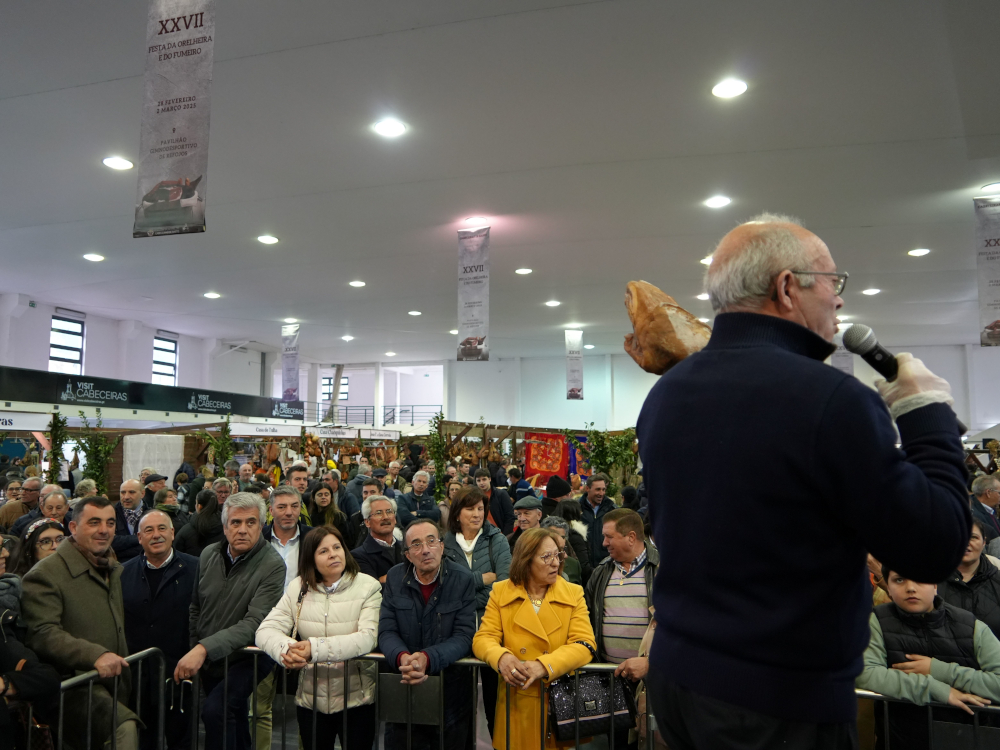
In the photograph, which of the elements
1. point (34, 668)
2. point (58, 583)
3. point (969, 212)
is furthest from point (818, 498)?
point (969, 212)

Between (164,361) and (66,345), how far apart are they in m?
3.73

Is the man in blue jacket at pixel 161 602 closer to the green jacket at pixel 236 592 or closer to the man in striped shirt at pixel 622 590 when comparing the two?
the green jacket at pixel 236 592

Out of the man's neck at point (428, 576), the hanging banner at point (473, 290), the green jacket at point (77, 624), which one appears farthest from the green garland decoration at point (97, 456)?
the man's neck at point (428, 576)

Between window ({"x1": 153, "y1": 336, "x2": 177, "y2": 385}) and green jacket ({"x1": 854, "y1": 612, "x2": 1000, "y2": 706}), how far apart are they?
23.0m

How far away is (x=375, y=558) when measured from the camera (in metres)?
5.68

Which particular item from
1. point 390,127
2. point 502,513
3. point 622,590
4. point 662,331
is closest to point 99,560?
point 622,590

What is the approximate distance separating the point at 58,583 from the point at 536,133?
20.3ft

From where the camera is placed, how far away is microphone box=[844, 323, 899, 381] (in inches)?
55.3

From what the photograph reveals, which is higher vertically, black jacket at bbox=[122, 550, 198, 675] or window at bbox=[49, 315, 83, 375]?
window at bbox=[49, 315, 83, 375]

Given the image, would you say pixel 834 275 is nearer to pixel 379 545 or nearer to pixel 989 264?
pixel 379 545

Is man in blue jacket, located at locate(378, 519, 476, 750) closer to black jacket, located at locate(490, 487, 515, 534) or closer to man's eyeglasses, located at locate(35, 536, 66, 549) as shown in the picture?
man's eyeglasses, located at locate(35, 536, 66, 549)

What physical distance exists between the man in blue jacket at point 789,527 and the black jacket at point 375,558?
4491 millimetres

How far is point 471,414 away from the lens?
2978 cm

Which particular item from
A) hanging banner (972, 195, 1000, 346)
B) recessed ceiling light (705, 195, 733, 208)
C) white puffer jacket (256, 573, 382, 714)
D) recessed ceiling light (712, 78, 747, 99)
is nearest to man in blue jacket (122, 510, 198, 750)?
white puffer jacket (256, 573, 382, 714)
